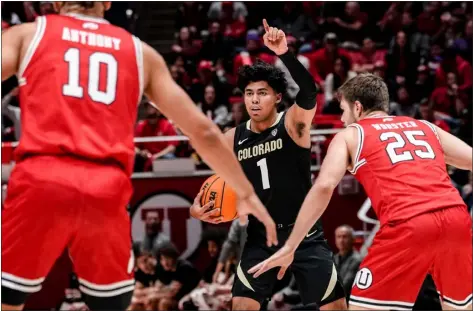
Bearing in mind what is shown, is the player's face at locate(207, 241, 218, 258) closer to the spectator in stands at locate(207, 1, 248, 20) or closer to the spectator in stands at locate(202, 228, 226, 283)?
the spectator in stands at locate(202, 228, 226, 283)

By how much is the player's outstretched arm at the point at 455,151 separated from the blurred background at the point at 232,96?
4.77 meters

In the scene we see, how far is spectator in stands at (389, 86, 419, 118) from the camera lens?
43.1ft

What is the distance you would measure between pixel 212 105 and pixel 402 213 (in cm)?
880

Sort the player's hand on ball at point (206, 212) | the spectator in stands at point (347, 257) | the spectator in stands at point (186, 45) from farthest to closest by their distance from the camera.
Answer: the spectator in stands at point (186, 45) < the spectator in stands at point (347, 257) < the player's hand on ball at point (206, 212)

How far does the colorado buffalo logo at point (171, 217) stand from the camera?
1166cm

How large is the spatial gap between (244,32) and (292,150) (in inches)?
399

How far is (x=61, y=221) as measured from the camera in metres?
3.65

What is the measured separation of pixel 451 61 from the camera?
1439cm

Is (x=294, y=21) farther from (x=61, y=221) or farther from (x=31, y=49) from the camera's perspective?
(x=61, y=221)

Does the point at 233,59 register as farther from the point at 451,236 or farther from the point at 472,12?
the point at 451,236

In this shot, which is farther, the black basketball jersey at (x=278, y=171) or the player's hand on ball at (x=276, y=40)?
the black basketball jersey at (x=278, y=171)

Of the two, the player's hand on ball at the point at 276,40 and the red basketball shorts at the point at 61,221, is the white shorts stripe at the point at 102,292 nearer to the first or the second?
the red basketball shorts at the point at 61,221

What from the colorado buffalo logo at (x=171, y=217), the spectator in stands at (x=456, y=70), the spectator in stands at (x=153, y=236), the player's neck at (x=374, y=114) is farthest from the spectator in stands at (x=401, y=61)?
the player's neck at (x=374, y=114)

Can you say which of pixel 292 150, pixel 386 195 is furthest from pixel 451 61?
pixel 386 195
